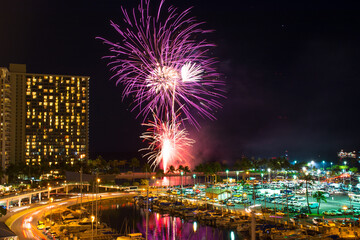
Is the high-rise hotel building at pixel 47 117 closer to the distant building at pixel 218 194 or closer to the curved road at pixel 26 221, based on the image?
the distant building at pixel 218 194

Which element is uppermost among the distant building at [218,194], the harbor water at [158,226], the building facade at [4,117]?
the building facade at [4,117]

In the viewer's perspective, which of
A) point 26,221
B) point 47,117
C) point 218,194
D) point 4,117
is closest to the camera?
point 26,221

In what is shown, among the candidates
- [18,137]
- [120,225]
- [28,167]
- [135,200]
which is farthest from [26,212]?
[18,137]

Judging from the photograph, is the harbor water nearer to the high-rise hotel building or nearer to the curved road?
the curved road

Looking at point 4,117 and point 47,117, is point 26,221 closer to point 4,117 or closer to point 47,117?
point 4,117

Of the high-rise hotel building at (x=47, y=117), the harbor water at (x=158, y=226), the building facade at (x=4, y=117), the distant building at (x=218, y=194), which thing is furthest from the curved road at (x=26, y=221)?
the high-rise hotel building at (x=47, y=117)

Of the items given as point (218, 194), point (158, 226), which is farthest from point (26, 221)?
point (218, 194)

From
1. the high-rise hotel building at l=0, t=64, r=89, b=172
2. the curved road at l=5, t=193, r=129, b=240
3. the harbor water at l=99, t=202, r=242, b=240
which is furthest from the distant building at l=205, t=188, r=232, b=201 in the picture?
the high-rise hotel building at l=0, t=64, r=89, b=172

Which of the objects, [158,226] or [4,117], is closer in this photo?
[158,226]
